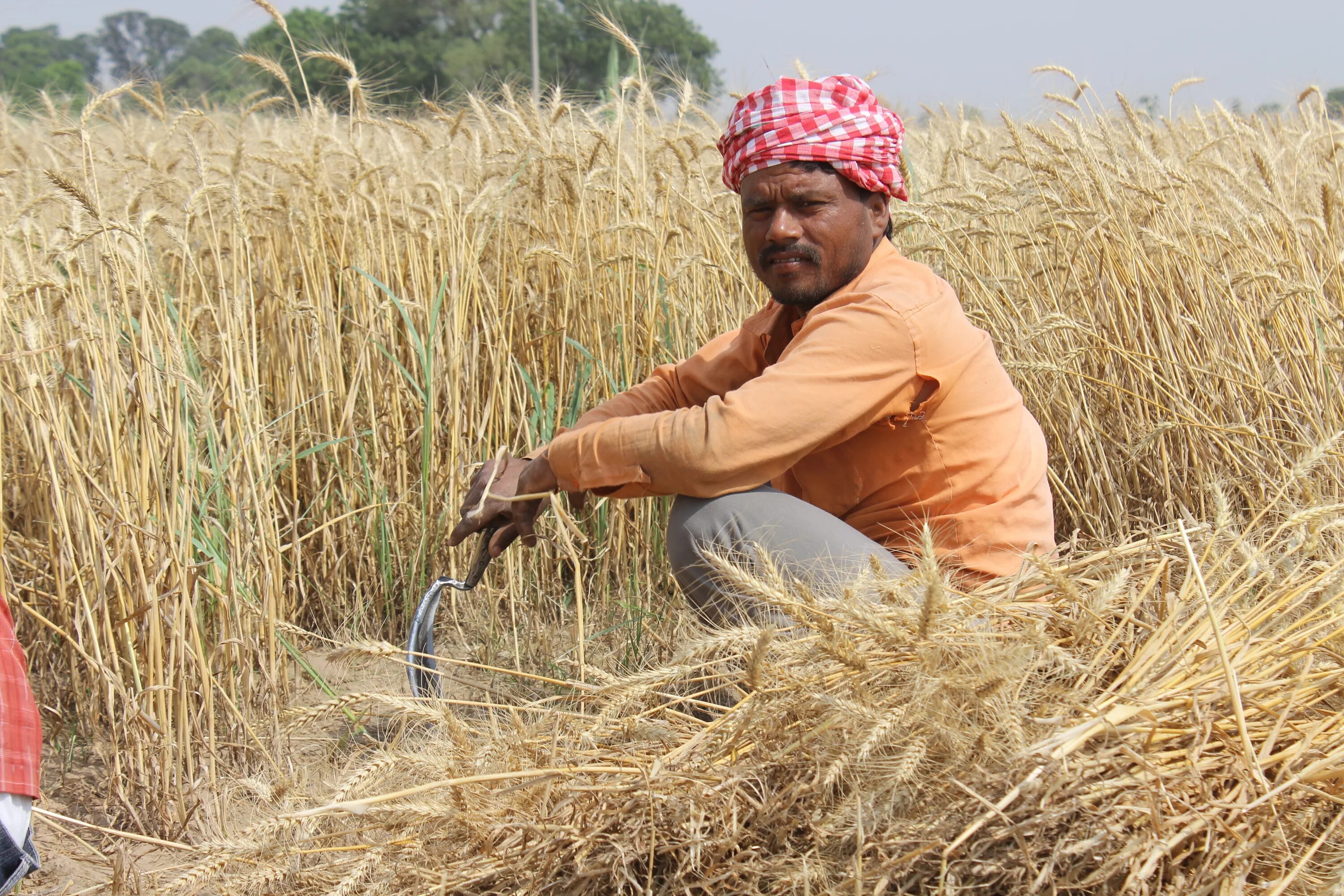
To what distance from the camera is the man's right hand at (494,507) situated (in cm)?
188

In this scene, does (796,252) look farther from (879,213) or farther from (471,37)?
(471,37)

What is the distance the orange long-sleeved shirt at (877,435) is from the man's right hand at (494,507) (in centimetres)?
13

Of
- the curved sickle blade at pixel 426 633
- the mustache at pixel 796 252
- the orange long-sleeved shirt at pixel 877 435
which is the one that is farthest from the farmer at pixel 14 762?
the mustache at pixel 796 252

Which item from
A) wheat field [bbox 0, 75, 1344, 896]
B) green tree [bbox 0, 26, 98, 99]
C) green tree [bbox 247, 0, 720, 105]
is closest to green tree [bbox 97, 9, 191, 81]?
green tree [bbox 0, 26, 98, 99]

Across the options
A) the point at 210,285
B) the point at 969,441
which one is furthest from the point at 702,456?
the point at 210,285

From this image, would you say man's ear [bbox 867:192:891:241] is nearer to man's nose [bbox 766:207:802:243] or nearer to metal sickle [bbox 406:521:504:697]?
man's nose [bbox 766:207:802:243]

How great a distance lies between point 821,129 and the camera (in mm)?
1793

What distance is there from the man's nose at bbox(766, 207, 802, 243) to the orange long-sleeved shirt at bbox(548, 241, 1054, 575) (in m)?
0.12

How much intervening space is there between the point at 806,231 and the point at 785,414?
350 mm

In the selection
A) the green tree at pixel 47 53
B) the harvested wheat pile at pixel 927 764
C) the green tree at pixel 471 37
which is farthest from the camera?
the green tree at pixel 47 53

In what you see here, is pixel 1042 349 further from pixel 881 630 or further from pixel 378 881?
pixel 378 881

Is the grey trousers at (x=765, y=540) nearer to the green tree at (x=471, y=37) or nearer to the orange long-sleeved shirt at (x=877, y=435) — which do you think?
the orange long-sleeved shirt at (x=877, y=435)

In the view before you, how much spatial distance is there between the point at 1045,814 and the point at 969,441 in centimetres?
75

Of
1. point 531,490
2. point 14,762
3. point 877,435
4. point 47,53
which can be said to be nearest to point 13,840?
point 14,762
